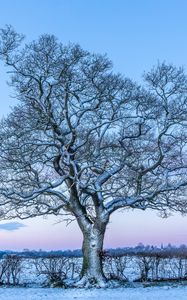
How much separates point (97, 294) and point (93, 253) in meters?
3.60

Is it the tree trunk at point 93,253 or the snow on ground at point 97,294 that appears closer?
the snow on ground at point 97,294

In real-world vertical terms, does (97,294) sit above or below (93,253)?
below

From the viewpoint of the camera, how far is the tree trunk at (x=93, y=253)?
24859 mm

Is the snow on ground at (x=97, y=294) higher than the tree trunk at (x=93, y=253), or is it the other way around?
the tree trunk at (x=93, y=253)

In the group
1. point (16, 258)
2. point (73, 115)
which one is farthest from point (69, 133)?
point (16, 258)

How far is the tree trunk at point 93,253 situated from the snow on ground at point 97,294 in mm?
1636

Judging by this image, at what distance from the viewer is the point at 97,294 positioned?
2172 centimetres

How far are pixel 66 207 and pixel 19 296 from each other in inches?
242

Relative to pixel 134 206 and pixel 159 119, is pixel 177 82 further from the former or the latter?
pixel 134 206

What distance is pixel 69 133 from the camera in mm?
25453

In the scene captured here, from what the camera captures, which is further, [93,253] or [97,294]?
[93,253]

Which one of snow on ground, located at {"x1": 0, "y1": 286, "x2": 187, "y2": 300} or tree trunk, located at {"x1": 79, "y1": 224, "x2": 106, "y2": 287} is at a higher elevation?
tree trunk, located at {"x1": 79, "y1": 224, "x2": 106, "y2": 287}

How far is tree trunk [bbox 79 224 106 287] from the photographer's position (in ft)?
81.6

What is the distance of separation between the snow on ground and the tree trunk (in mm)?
1636
